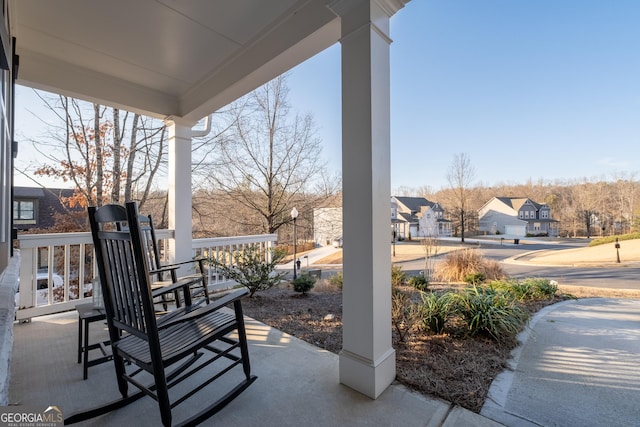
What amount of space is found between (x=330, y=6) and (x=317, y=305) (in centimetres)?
301

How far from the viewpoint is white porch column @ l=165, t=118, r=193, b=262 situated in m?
3.69

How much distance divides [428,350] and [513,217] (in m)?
16.4

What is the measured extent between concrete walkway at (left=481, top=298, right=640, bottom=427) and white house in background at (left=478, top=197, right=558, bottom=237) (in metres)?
12.4

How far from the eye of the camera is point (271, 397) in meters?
1.59

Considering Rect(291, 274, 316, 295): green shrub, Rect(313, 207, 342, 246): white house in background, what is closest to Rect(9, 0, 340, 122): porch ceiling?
Rect(291, 274, 316, 295): green shrub

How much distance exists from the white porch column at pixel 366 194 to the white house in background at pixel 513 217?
561 inches

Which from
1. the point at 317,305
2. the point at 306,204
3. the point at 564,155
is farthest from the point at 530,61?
the point at 317,305

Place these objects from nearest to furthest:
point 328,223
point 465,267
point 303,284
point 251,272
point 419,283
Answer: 1. point 251,272
2. point 303,284
3. point 419,283
4. point 465,267
5. point 328,223

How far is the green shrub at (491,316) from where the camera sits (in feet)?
7.49

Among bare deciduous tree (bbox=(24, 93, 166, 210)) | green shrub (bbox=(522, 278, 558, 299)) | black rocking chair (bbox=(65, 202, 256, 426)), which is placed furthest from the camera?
bare deciduous tree (bbox=(24, 93, 166, 210))

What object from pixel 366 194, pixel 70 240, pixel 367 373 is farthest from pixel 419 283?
pixel 70 240

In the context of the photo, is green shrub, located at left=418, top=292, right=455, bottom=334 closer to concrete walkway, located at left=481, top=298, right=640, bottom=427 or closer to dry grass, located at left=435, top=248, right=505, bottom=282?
concrete walkway, located at left=481, top=298, right=640, bottom=427

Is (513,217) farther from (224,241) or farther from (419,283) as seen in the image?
(224,241)

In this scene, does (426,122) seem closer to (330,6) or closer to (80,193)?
(330,6)
